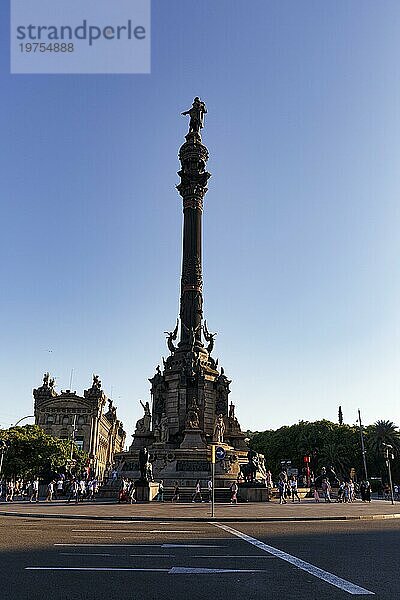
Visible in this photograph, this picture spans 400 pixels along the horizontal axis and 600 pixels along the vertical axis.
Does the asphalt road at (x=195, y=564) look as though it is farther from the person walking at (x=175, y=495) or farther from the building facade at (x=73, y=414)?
the building facade at (x=73, y=414)

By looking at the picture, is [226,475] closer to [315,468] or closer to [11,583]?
[11,583]

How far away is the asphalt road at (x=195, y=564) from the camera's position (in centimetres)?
855

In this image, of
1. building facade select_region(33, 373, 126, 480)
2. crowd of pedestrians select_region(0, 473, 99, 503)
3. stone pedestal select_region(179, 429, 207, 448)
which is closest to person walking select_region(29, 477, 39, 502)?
crowd of pedestrians select_region(0, 473, 99, 503)

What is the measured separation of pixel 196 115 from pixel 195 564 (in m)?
58.6

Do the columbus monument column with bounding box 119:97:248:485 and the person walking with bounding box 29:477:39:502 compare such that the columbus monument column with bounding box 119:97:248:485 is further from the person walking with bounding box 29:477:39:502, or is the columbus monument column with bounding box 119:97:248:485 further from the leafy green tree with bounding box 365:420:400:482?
the leafy green tree with bounding box 365:420:400:482

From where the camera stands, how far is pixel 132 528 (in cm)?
1998

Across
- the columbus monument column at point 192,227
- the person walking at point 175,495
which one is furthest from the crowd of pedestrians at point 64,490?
the columbus monument column at point 192,227

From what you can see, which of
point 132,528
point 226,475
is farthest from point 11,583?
point 226,475

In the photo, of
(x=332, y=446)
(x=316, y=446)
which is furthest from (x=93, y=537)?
(x=316, y=446)

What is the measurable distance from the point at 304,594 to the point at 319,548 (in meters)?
6.20

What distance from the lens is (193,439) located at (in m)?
48.2

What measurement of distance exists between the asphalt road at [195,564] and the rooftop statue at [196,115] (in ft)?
172

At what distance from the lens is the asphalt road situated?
855 cm

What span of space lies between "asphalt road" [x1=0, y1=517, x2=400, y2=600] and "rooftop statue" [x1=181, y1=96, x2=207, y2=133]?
5237cm
